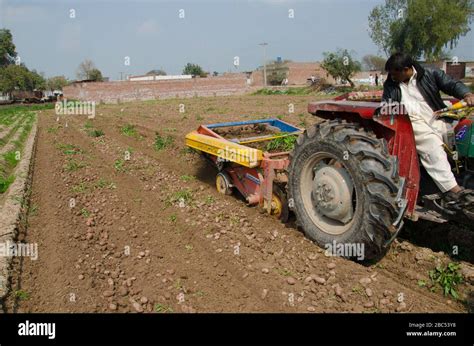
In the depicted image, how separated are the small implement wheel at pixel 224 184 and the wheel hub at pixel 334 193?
176cm

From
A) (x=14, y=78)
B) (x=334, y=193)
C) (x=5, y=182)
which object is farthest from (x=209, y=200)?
(x=14, y=78)

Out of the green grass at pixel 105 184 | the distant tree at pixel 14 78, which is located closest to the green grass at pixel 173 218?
the green grass at pixel 105 184

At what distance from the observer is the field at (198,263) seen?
10.3 ft

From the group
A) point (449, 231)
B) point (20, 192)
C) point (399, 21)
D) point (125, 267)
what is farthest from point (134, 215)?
point (399, 21)

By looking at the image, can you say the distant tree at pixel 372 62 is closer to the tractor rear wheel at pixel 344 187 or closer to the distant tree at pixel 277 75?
the distant tree at pixel 277 75

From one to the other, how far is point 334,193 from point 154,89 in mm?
36088

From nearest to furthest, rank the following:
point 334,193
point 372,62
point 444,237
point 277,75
A: point 334,193 < point 444,237 < point 277,75 < point 372,62

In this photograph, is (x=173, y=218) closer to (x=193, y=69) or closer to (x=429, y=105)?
(x=429, y=105)

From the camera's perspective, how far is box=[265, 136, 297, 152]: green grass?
5.69m

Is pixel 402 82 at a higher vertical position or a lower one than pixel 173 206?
higher

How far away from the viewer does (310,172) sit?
4.06 metres

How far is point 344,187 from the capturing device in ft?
12.0
